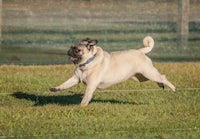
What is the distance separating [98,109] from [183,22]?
24.7 feet

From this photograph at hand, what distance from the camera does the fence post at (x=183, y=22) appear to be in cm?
1592

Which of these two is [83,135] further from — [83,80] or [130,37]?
[130,37]

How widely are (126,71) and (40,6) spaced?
347 inches

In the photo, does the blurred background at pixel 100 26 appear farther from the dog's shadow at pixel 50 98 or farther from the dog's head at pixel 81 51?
the dog's head at pixel 81 51

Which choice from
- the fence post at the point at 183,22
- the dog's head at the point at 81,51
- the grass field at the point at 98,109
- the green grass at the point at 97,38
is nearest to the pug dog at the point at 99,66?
the dog's head at the point at 81,51

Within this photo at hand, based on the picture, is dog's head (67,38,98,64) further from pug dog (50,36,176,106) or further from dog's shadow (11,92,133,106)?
dog's shadow (11,92,133,106)

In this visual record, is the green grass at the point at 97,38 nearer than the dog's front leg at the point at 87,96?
No

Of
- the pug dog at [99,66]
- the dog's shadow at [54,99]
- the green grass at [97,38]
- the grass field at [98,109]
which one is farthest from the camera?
the green grass at [97,38]

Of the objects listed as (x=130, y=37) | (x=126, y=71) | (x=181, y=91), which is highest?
(x=126, y=71)

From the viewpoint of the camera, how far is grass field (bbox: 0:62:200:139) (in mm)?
7723

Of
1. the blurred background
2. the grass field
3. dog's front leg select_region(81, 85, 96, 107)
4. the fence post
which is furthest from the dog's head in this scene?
the fence post

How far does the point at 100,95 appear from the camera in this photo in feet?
34.8

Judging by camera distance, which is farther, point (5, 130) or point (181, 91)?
point (181, 91)

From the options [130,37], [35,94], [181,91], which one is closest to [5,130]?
[35,94]
